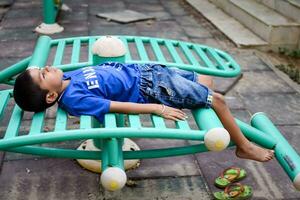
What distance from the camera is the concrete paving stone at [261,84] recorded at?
3.51 m

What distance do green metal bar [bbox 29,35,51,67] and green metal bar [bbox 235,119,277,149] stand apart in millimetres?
1170

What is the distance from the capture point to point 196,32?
4945mm

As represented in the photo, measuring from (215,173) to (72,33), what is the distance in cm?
281

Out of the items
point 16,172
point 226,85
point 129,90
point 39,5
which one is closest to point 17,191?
point 16,172

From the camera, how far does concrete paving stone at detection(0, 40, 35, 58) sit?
4.04 meters

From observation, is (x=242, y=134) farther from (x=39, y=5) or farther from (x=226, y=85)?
(x=39, y=5)

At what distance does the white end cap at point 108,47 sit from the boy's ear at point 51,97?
45 centimetres

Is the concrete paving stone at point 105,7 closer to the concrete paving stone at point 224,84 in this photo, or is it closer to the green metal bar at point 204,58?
the concrete paving stone at point 224,84

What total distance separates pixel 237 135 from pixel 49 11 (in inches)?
125

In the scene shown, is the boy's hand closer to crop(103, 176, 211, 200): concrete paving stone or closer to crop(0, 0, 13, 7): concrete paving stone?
crop(103, 176, 211, 200): concrete paving stone

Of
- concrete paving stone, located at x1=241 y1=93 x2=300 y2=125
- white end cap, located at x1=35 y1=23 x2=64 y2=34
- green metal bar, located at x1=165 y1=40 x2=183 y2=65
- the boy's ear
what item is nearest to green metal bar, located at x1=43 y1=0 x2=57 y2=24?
white end cap, located at x1=35 y1=23 x2=64 y2=34

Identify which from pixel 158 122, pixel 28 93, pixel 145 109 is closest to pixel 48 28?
pixel 28 93

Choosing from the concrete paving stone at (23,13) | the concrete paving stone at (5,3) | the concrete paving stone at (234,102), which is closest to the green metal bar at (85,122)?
the concrete paving stone at (234,102)

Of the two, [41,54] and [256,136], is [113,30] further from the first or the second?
[256,136]
